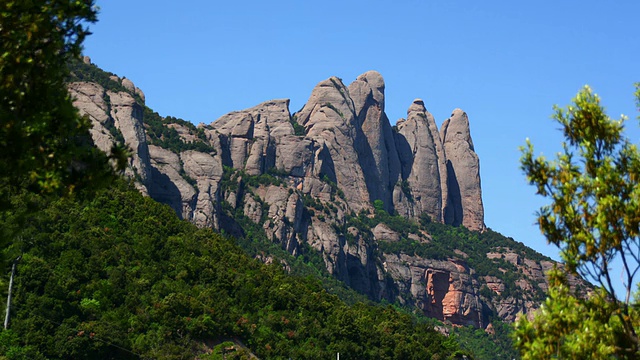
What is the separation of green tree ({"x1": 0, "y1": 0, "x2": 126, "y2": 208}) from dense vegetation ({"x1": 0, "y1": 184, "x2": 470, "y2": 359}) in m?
47.0

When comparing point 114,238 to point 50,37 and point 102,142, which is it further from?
point 50,37

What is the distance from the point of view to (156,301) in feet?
316

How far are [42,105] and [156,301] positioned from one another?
7423 cm

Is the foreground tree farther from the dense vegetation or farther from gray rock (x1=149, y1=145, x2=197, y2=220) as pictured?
gray rock (x1=149, y1=145, x2=197, y2=220)

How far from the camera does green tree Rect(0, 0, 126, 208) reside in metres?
23.2

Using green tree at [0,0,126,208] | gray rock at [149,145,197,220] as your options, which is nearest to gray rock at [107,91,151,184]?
gray rock at [149,145,197,220]

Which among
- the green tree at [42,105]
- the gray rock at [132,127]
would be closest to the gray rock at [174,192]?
the gray rock at [132,127]

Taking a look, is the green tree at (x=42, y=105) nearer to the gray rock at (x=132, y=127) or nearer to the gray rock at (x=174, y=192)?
the gray rock at (x=132, y=127)

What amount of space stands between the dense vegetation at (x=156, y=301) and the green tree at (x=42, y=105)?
4697cm

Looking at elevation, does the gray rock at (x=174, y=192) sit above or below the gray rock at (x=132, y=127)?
below

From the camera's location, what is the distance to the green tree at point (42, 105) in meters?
23.2

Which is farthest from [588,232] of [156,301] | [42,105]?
[156,301]

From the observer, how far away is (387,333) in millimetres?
124625

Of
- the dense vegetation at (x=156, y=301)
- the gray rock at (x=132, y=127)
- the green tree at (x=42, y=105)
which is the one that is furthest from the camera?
the gray rock at (x=132, y=127)
